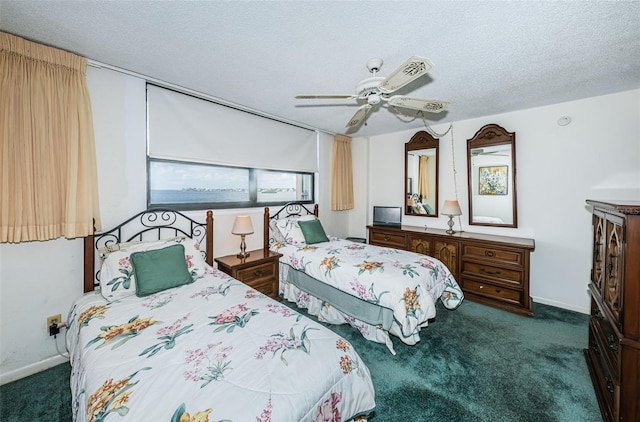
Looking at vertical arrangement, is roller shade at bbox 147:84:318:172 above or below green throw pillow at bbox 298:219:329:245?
above

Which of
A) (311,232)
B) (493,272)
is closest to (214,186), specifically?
(311,232)

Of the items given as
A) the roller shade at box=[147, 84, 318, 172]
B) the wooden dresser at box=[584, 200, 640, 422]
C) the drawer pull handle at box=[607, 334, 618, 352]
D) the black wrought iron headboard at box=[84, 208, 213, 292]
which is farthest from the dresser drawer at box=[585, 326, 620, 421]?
the roller shade at box=[147, 84, 318, 172]

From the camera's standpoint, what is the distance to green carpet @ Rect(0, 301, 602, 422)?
1.57 metres

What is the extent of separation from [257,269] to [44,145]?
206 cm

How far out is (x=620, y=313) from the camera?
135 centimetres

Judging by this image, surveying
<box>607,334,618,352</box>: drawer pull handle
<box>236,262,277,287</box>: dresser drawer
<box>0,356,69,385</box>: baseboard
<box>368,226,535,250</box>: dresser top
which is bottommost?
<box>0,356,69,385</box>: baseboard

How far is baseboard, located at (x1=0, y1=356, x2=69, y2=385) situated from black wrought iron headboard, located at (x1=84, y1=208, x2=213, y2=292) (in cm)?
58

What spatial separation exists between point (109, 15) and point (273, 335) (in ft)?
7.21

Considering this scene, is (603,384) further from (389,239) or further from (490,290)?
(389,239)

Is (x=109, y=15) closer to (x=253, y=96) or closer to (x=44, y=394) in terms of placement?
(x=253, y=96)

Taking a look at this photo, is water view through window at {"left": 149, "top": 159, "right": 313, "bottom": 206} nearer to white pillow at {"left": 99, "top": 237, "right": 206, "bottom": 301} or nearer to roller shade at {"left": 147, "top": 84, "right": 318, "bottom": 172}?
roller shade at {"left": 147, "top": 84, "right": 318, "bottom": 172}

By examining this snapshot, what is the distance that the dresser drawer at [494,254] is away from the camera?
9.49 feet

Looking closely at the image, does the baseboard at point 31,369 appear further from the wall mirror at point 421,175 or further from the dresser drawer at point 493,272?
the wall mirror at point 421,175

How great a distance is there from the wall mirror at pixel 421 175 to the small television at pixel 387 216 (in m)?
0.16
